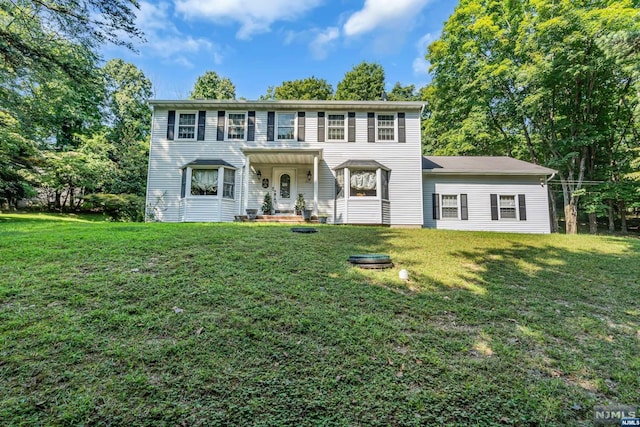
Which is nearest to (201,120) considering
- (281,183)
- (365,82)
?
(281,183)

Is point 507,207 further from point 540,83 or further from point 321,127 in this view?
point 321,127

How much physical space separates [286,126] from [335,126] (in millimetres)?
2069

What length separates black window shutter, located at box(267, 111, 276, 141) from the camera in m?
12.5

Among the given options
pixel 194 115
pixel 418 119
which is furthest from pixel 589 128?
pixel 194 115

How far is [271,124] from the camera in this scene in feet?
41.2

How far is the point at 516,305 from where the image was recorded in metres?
3.82

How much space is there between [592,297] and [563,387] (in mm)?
2802

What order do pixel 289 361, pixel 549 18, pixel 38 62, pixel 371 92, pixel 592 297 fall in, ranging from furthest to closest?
1. pixel 371 92
2. pixel 549 18
3. pixel 38 62
4. pixel 592 297
5. pixel 289 361

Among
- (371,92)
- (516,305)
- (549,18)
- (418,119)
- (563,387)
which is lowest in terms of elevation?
(563,387)

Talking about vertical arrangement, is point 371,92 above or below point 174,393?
above

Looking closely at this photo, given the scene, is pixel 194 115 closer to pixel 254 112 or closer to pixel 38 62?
pixel 254 112

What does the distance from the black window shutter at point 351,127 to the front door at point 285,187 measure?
2735 mm

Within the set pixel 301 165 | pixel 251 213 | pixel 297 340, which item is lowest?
pixel 297 340

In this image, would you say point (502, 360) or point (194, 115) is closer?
point (502, 360)
